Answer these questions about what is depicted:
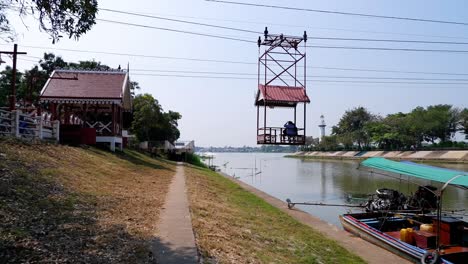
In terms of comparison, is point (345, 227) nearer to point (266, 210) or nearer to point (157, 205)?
point (266, 210)

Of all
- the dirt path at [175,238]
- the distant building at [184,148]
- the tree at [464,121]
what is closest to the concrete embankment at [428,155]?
the tree at [464,121]

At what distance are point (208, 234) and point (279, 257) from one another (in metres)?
1.66

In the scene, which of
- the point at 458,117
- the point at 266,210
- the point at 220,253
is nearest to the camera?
the point at 220,253

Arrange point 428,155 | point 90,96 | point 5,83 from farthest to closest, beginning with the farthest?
point 428,155 < point 5,83 < point 90,96

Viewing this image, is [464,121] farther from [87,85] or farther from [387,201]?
[87,85]

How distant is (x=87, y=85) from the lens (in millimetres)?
28812

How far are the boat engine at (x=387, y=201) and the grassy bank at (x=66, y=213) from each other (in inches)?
371

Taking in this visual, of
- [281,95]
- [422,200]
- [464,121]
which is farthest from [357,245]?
[464,121]

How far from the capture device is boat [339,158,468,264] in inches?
451

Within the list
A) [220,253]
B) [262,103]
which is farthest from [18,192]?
[262,103]

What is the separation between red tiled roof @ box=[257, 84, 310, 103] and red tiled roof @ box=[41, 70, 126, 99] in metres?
14.8

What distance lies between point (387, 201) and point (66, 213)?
13852 mm

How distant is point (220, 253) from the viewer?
830 centimetres

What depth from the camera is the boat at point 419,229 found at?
11.4 m
